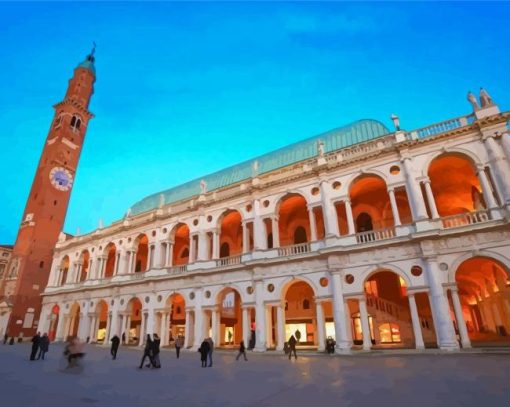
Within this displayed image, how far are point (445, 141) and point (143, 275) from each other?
1088 inches

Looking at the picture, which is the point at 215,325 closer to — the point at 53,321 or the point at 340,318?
the point at 340,318

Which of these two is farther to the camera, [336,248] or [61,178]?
[61,178]

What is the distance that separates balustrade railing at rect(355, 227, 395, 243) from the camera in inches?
764

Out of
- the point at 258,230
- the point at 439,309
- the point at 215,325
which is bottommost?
the point at 215,325

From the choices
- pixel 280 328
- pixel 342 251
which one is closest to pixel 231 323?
pixel 280 328

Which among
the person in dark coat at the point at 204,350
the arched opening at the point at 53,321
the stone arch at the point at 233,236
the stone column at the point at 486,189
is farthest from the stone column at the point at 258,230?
the arched opening at the point at 53,321

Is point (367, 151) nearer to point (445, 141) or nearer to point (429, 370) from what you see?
point (445, 141)

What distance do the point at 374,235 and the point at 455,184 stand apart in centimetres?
920

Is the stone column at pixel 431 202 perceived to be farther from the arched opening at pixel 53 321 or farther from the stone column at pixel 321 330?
the arched opening at pixel 53 321

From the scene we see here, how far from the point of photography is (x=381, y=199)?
25.0 m

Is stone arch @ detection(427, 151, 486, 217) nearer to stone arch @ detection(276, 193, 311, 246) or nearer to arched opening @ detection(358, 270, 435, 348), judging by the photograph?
arched opening @ detection(358, 270, 435, 348)

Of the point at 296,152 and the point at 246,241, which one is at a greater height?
the point at 296,152

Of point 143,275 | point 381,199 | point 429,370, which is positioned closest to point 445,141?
point 381,199

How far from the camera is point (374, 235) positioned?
65.7 feet
